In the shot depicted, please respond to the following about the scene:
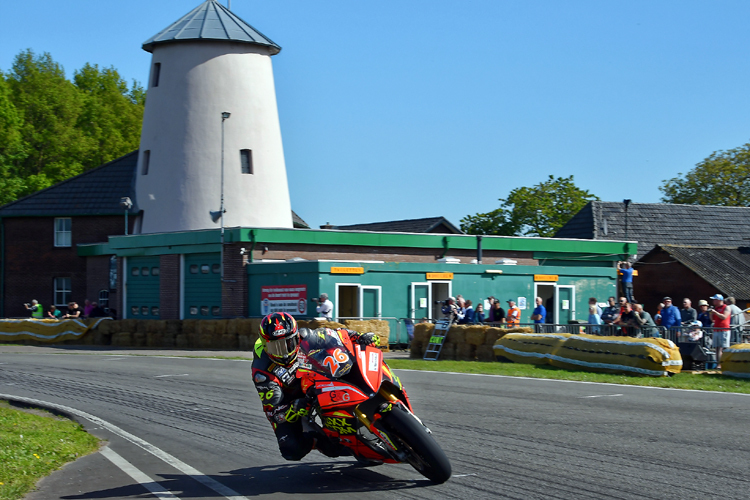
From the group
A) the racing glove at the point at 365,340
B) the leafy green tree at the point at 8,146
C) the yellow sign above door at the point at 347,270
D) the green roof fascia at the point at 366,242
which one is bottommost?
the racing glove at the point at 365,340

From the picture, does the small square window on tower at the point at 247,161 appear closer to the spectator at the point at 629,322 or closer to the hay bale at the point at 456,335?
the hay bale at the point at 456,335

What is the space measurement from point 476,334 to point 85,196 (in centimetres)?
2936

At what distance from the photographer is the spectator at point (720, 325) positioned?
62.8 ft

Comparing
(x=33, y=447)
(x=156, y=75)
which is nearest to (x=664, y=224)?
(x=156, y=75)

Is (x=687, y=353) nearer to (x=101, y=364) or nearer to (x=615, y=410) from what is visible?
(x=615, y=410)

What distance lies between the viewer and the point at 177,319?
33.6 meters

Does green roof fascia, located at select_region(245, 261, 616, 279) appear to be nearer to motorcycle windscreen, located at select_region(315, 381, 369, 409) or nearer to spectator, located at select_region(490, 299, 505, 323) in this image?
spectator, located at select_region(490, 299, 505, 323)

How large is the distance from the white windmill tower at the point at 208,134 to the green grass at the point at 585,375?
64.7 ft

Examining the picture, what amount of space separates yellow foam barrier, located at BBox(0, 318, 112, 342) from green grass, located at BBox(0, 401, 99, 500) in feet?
72.8

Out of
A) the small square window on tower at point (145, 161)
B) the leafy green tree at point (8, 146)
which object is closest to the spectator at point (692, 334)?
the small square window on tower at point (145, 161)

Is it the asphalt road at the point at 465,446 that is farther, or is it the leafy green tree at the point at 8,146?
the leafy green tree at the point at 8,146

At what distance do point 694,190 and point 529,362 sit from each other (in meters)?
57.8

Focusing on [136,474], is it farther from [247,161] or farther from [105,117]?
[105,117]

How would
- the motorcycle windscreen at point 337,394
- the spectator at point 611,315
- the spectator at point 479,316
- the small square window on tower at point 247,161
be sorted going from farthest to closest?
the small square window on tower at point 247,161 → the spectator at point 479,316 → the spectator at point 611,315 → the motorcycle windscreen at point 337,394
